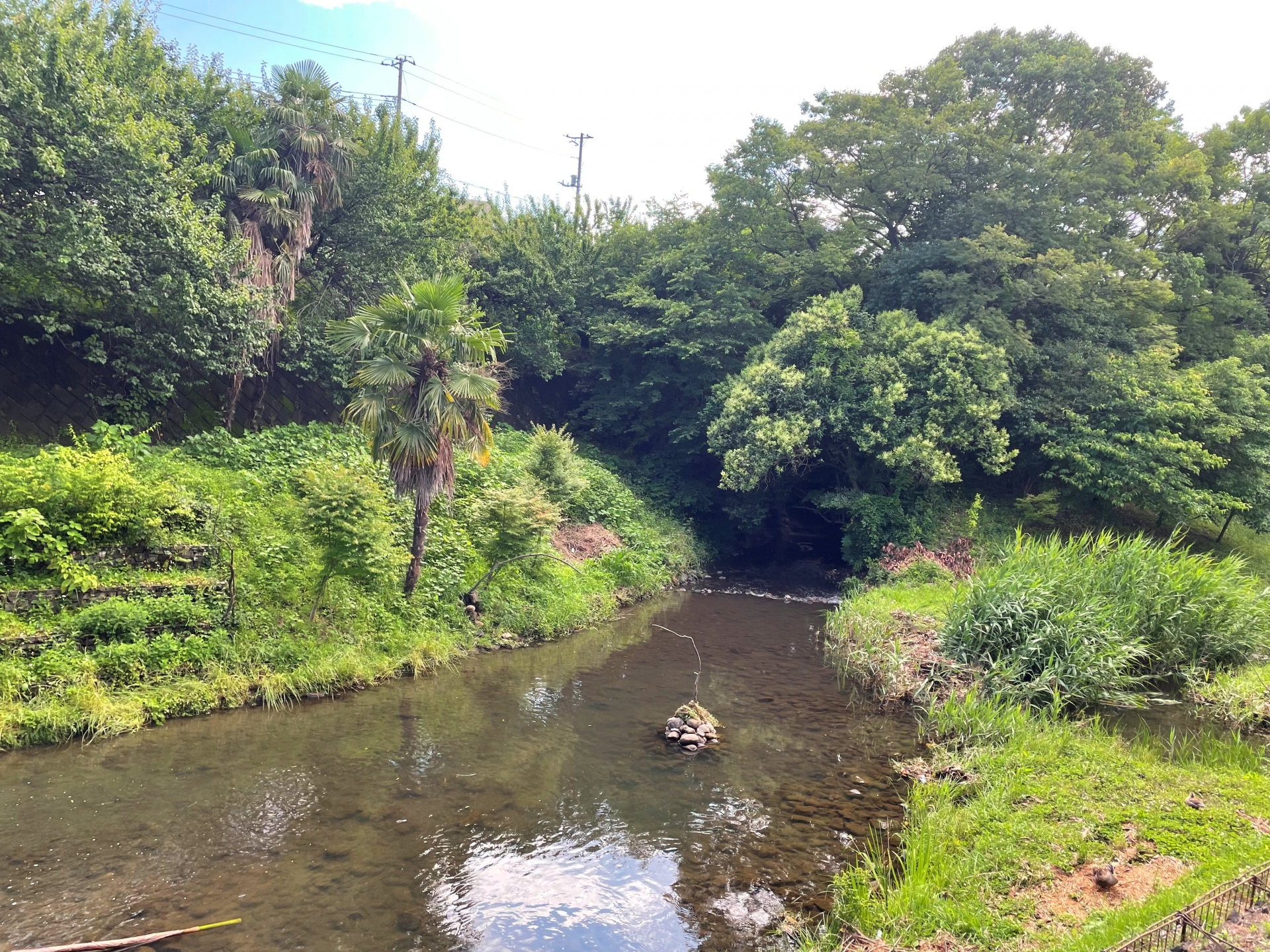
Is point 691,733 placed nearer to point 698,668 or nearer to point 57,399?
point 698,668

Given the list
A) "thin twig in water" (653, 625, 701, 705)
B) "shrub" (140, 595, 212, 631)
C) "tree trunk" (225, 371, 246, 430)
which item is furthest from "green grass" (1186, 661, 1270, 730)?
"tree trunk" (225, 371, 246, 430)

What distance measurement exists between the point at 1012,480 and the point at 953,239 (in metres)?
8.58

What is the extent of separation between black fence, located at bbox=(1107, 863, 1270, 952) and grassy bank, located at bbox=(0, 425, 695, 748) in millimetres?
11254

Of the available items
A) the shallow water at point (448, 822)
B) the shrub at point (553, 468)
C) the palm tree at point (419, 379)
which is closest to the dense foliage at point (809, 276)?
the palm tree at point (419, 379)

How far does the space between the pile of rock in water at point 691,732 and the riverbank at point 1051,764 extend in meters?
2.77

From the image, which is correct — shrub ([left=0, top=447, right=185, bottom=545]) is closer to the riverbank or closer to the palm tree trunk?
the palm tree trunk

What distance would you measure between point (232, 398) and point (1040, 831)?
759 inches

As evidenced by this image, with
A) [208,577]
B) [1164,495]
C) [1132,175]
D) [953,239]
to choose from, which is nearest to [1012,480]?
[1164,495]

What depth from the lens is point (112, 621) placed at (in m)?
10.6

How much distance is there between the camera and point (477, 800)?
8727mm

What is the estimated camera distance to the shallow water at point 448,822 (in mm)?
6375

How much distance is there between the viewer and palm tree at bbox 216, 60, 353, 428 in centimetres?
1797

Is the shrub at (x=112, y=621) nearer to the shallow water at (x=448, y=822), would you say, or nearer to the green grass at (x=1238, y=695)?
the shallow water at (x=448, y=822)

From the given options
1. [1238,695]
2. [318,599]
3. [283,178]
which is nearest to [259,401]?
[283,178]
